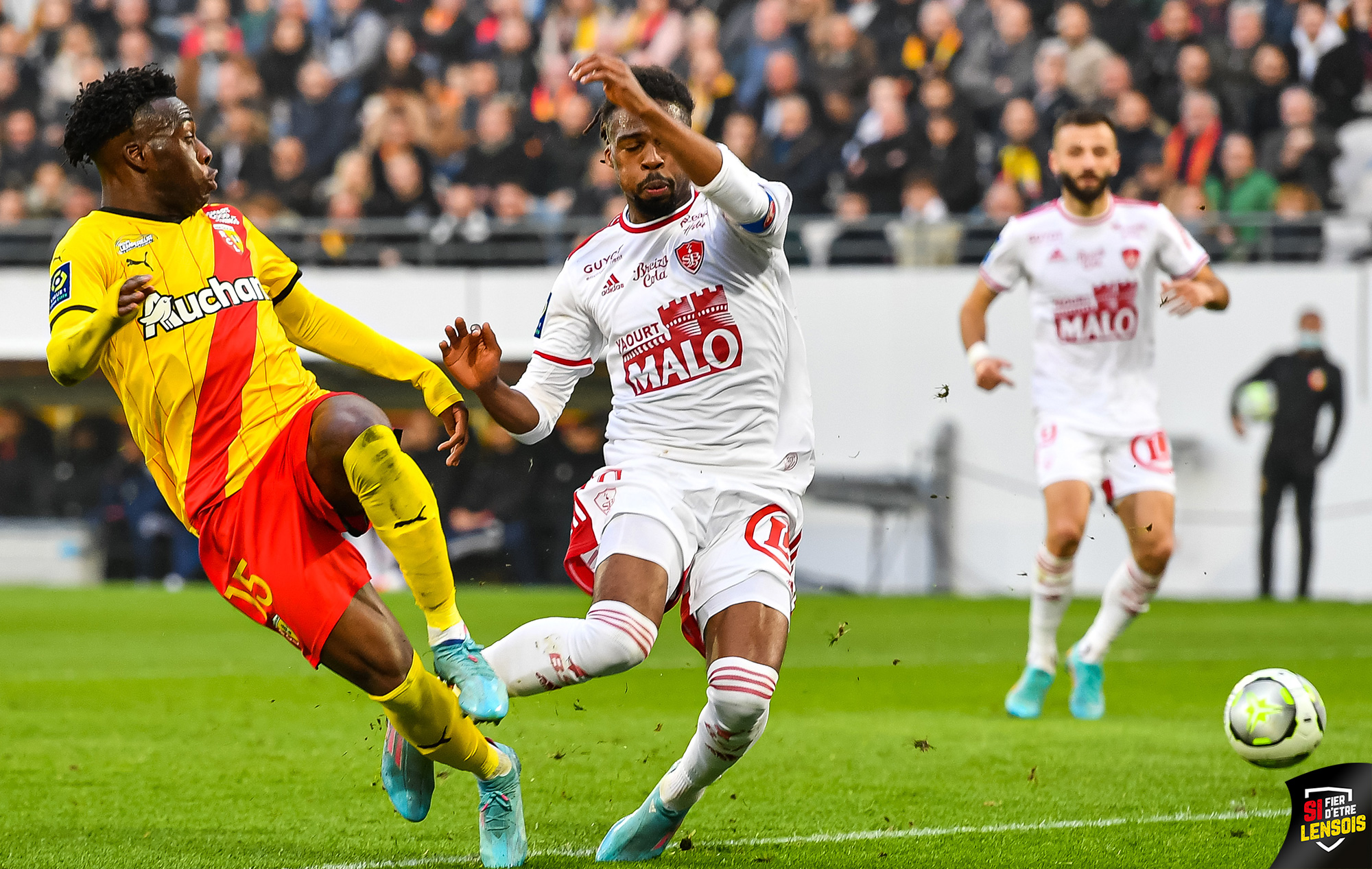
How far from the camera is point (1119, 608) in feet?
24.2

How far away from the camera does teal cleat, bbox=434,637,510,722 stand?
161 inches

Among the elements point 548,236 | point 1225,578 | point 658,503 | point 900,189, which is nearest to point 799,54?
point 900,189

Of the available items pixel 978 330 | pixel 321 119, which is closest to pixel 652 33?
pixel 321 119

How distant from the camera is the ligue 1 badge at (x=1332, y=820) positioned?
3236 mm

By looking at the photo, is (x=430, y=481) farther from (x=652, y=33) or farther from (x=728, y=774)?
(x=728, y=774)

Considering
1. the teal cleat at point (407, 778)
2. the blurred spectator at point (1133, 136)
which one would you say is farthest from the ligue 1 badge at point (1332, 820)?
the blurred spectator at point (1133, 136)

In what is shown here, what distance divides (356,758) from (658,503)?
8.28 feet

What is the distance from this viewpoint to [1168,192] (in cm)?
1393

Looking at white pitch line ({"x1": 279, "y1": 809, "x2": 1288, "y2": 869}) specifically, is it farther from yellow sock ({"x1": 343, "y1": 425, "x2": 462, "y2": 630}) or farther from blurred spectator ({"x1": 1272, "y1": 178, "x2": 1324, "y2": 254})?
blurred spectator ({"x1": 1272, "y1": 178, "x2": 1324, "y2": 254})

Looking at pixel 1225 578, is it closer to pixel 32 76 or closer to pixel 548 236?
pixel 548 236

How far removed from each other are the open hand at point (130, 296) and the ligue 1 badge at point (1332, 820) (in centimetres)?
282

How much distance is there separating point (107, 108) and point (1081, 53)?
11.8 meters

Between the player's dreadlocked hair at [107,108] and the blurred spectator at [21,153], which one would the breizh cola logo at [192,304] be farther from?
the blurred spectator at [21,153]

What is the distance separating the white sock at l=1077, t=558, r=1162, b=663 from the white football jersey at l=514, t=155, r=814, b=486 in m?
3.09
